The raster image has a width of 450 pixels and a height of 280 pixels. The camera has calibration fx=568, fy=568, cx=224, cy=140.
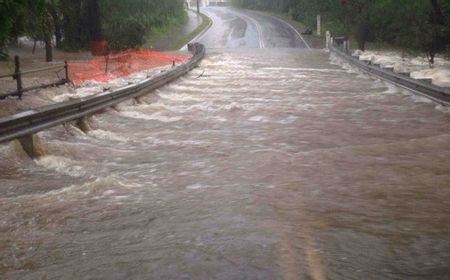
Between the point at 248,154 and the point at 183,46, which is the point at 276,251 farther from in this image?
the point at 183,46

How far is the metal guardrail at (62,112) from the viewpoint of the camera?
8047 mm

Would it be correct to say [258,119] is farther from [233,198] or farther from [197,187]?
[233,198]

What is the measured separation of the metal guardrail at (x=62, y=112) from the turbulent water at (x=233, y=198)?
198 millimetres

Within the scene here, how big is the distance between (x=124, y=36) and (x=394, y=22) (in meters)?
16.5

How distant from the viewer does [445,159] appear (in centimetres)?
791

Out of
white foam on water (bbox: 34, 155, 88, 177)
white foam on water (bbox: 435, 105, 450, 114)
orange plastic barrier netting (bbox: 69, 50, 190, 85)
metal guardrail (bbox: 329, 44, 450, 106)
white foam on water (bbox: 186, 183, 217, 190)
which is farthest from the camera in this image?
orange plastic barrier netting (bbox: 69, 50, 190, 85)

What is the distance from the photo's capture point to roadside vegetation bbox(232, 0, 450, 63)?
1001 inches

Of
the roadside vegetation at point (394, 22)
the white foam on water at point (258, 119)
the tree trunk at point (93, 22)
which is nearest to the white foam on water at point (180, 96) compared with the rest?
the white foam on water at point (258, 119)

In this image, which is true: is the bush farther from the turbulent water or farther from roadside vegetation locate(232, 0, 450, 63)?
the turbulent water

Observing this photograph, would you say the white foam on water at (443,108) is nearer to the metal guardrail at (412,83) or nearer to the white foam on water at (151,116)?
the metal guardrail at (412,83)

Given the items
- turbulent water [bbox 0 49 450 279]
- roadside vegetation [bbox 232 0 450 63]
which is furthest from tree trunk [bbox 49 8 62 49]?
turbulent water [bbox 0 49 450 279]

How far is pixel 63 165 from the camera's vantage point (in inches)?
305

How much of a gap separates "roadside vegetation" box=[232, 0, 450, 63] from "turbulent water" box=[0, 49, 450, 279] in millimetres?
14609

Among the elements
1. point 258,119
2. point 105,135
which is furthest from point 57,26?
point 105,135
